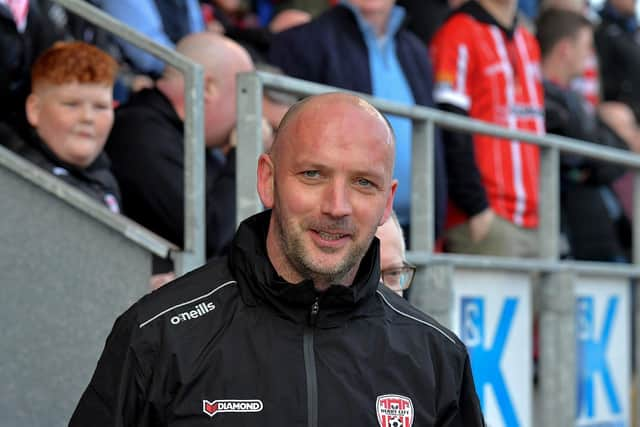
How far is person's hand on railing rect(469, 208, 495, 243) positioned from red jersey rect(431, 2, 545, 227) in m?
0.40

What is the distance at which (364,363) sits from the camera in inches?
102

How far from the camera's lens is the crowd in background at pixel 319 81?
438 centimetres

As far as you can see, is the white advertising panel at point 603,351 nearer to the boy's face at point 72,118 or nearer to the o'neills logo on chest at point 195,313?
the boy's face at point 72,118

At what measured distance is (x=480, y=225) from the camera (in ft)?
19.4

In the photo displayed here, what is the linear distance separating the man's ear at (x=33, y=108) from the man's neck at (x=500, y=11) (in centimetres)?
293

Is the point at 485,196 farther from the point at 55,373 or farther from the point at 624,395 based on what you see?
the point at 55,373

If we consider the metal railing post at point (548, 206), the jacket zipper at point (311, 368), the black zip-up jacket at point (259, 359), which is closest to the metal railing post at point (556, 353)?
the metal railing post at point (548, 206)

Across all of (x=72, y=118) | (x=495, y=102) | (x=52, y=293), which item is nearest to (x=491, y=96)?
(x=495, y=102)

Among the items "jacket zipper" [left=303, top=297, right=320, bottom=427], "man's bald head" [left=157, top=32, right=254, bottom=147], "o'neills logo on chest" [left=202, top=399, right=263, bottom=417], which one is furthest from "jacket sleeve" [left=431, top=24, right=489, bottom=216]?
"o'neills logo on chest" [left=202, top=399, right=263, bottom=417]

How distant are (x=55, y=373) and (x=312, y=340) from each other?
1.44 meters

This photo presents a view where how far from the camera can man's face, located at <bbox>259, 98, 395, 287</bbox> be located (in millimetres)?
2547

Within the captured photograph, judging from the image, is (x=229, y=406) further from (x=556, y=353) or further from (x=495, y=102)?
(x=495, y=102)

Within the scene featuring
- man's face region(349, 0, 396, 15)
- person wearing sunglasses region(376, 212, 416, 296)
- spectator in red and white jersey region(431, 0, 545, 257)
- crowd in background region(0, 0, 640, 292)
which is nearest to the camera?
person wearing sunglasses region(376, 212, 416, 296)

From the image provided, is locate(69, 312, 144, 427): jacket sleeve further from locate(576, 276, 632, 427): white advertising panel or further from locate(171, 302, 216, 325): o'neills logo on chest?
locate(576, 276, 632, 427): white advertising panel
